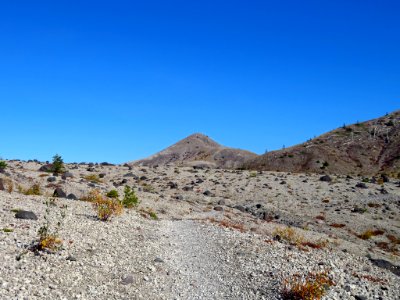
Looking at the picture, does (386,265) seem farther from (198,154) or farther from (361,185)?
(198,154)

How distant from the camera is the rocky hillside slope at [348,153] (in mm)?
85125

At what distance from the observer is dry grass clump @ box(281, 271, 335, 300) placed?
12.4 meters

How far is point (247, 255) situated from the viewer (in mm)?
17922

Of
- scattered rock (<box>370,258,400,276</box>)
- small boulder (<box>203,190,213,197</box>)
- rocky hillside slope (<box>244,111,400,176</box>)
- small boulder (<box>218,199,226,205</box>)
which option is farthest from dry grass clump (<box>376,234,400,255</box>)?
rocky hillside slope (<box>244,111,400,176</box>)

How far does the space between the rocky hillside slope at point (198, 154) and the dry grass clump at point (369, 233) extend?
10634 cm

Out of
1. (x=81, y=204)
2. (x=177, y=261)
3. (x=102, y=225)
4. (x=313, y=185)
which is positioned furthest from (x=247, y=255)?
(x=313, y=185)

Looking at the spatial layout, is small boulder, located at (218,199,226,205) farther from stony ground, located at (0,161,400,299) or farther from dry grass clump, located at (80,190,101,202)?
dry grass clump, located at (80,190,101,202)

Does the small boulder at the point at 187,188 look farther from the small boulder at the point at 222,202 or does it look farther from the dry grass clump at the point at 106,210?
the dry grass clump at the point at 106,210

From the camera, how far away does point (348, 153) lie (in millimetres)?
92688

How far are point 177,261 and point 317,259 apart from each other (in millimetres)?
6909

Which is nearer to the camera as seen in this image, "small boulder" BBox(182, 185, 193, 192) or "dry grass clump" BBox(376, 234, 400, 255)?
"dry grass clump" BBox(376, 234, 400, 255)

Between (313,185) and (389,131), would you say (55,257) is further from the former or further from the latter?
(389,131)

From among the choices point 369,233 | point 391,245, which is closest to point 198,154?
point 369,233

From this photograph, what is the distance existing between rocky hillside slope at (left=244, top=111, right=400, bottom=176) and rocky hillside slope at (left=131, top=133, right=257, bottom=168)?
148 feet
